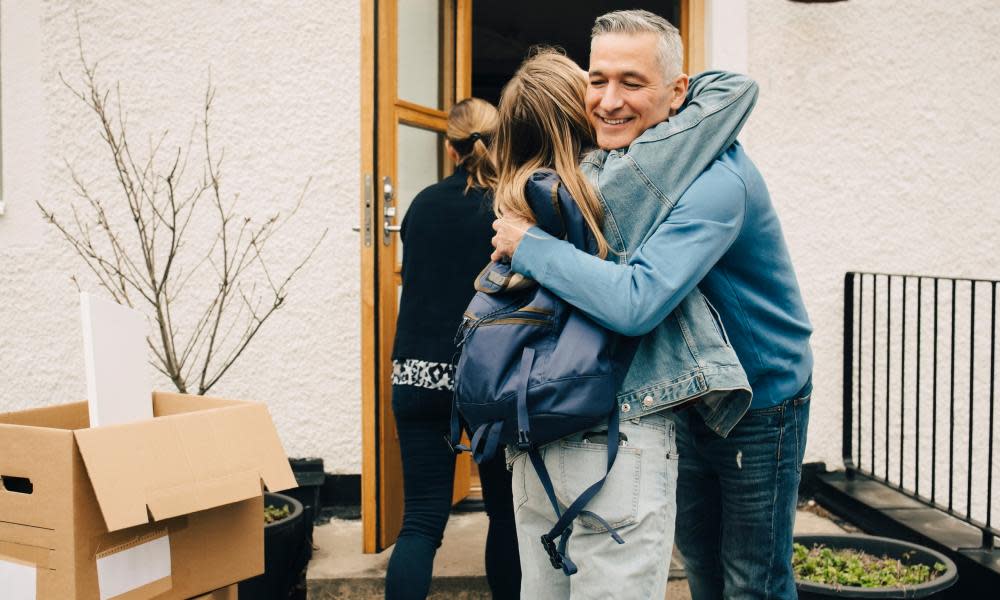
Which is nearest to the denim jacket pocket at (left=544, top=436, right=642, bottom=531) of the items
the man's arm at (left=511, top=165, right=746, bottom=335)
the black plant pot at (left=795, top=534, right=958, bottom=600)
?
the man's arm at (left=511, top=165, right=746, bottom=335)

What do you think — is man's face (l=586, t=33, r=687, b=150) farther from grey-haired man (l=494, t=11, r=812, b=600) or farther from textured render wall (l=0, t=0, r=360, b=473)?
textured render wall (l=0, t=0, r=360, b=473)

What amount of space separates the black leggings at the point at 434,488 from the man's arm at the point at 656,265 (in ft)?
3.52

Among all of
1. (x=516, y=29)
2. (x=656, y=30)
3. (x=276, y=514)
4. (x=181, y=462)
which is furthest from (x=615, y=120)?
(x=516, y=29)

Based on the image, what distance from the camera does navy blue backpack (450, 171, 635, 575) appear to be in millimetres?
1421

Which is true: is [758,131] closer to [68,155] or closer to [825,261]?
[825,261]

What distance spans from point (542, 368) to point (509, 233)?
27cm

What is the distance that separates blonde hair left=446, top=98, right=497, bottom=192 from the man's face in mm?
949

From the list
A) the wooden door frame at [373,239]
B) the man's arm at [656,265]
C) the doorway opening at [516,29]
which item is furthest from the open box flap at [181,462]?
the doorway opening at [516,29]

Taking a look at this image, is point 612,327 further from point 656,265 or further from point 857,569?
point 857,569

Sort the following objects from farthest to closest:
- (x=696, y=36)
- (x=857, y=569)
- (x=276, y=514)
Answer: (x=696, y=36)
(x=276, y=514)
(x=857, y=569)

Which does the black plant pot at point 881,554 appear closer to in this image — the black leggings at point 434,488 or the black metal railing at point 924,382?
the black leggings at point 434,488

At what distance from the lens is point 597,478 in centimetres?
145

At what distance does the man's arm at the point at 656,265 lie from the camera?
4.60 feet

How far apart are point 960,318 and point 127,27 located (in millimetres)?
4008
